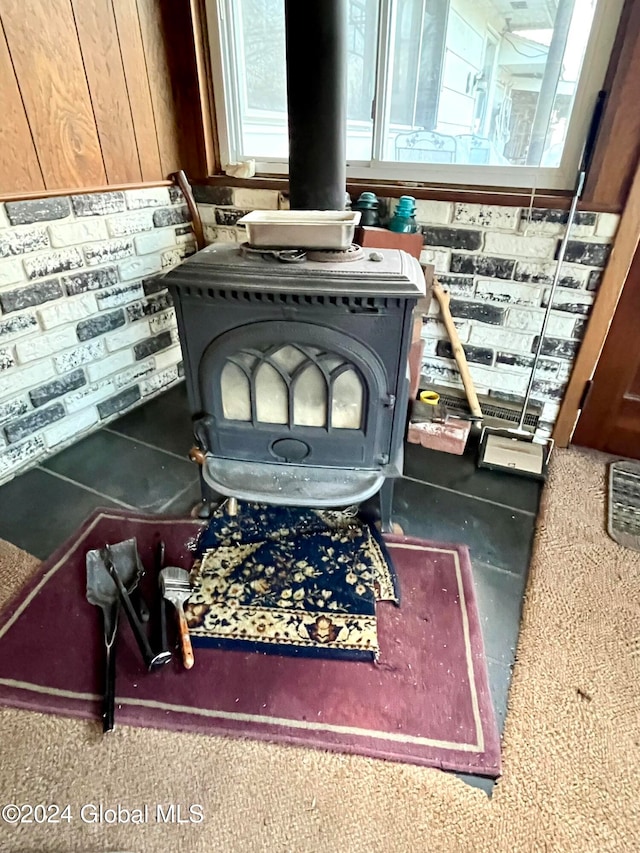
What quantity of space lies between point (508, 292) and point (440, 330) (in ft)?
0.95

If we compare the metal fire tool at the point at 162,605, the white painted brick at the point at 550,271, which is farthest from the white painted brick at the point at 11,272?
the white painted brick at the point at 550,271

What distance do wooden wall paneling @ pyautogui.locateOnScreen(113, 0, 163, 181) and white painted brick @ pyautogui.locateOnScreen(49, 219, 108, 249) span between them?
303 millimetres

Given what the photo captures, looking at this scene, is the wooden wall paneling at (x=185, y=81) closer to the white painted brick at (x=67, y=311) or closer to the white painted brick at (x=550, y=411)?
the white painted brick at (x=67, y=311)

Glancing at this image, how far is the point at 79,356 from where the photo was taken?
186 centimetres

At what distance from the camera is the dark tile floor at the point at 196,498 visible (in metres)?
1.42

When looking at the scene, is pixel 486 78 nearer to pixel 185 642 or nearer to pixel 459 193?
pixel 459 193

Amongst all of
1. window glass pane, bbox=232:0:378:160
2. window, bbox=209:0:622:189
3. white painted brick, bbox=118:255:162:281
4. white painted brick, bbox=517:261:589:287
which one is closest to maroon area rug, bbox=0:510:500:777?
white painted brick, bbox=517:261:589:287

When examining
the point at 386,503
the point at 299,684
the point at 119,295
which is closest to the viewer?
the point at 299,684

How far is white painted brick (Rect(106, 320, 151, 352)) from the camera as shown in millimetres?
1979

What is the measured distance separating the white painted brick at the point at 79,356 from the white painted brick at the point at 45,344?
0.03 metres

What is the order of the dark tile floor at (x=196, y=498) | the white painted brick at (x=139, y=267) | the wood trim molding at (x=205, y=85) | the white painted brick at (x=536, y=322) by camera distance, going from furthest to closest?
the white painted brick at (x=139, y=267) < the wood trim molding at (x=205, y=85) < the white painted brick at (x=536, y=322) < the dark tile floor at (x=196, y=498)

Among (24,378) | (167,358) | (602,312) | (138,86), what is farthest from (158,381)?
(602,312)

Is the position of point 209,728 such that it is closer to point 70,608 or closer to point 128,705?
point 128,705

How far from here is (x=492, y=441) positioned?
1903 mm
